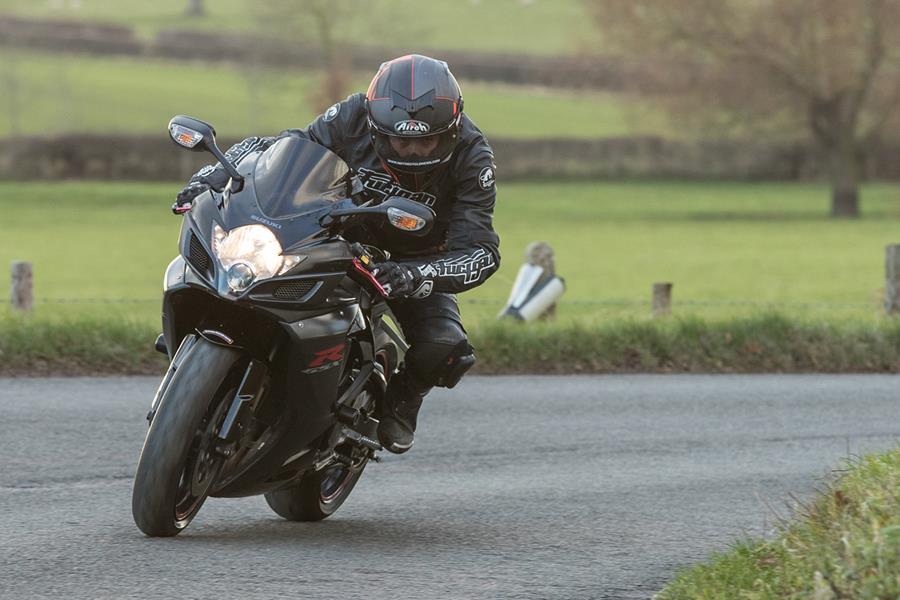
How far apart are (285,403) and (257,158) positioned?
3.35ft

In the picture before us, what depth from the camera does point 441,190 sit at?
7.14m

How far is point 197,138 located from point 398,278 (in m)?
1.01

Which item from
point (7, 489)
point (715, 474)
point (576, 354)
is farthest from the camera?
point (576, 354)

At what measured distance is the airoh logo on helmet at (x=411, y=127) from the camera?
665cm

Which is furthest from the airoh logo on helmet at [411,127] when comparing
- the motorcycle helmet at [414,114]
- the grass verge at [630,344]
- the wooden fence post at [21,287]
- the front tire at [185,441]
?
the wooden fence post at [21,287]

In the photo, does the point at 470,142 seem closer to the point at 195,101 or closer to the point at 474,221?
the point at 474,221

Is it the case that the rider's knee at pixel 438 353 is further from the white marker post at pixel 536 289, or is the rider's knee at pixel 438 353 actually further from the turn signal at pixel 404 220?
the white marker post at pixel 536 289

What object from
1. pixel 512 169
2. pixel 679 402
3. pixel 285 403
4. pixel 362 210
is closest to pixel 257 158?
pixel 362 210

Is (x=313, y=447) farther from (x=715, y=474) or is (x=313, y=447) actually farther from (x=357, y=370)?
(x=715, y=474)

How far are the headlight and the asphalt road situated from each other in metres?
1.08

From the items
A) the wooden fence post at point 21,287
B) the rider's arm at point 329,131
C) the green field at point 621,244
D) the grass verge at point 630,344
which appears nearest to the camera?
the rider's arm at point 329,131

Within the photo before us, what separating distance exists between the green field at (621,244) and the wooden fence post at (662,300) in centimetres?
23

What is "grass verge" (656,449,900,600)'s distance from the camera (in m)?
4.54

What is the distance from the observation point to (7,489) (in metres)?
7.75
